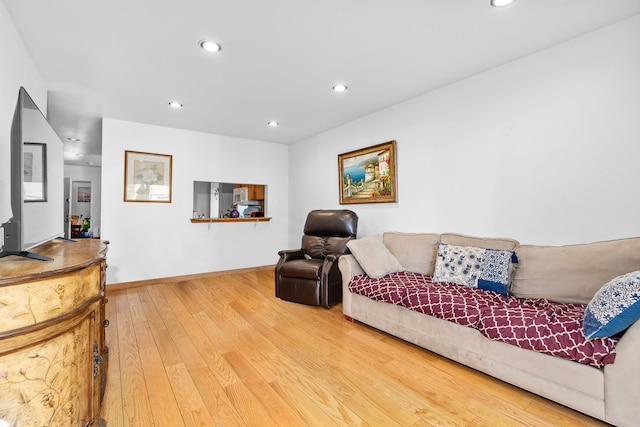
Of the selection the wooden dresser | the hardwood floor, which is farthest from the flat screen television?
the hardwood floor

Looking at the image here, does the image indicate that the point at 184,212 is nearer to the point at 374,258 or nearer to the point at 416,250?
the point at 374,258

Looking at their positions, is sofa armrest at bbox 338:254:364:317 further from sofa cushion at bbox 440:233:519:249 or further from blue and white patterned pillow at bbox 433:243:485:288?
sofa cushion at bbox 440:233:519:249

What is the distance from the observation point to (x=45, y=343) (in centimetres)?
106

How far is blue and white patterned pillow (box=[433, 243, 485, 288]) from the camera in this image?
7.88 feet

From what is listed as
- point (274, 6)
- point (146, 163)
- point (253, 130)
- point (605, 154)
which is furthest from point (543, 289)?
point (146, 163)

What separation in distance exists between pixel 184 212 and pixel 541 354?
4535mm

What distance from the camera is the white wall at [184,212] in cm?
398

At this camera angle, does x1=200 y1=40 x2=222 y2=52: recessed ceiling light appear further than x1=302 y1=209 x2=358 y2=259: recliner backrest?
No

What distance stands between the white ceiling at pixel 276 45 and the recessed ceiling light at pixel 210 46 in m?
0.05

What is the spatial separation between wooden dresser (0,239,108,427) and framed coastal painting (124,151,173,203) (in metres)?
3.05

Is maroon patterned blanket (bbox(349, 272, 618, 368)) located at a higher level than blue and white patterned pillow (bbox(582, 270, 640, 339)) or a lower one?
lower

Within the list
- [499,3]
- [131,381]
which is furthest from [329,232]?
[499,3]

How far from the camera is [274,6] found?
1.85 metres

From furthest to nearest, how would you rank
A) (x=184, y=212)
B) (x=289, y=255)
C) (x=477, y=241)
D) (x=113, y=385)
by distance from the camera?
(x=184, y=212), (x=289, y=255), (x=477, y=241), (x=113, y=385)
